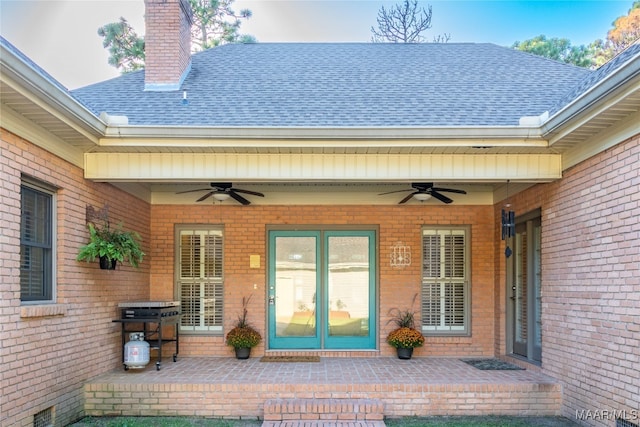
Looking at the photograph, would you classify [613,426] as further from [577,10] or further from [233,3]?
[233,3]

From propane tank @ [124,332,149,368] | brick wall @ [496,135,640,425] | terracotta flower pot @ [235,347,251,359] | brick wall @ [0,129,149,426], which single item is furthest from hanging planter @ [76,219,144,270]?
brick wall @ [496,135,640,425]

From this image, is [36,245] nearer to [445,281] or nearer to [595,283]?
[595,283]

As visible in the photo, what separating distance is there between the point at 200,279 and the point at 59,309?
3.04 meters

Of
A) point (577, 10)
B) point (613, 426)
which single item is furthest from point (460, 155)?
point (577, 10)

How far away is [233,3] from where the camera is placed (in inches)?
687

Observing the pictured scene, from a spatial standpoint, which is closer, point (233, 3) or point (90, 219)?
point (90, 219)

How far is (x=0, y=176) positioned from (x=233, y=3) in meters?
15.2

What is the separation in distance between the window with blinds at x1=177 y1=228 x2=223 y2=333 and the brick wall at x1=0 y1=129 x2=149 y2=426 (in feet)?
3.38

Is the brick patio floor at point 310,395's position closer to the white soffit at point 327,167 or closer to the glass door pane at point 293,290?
the glass door pane at point 293,290

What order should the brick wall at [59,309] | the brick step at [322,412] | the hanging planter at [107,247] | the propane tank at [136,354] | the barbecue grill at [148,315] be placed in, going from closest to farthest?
the brick wall at [59,309] → the brick step at [322,412] → the hanging planter at [107,247] → the propane tank at [136,354] → the barbecue grill at [148,315]

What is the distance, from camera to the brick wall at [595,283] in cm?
431

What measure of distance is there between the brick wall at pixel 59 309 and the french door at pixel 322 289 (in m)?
2.26

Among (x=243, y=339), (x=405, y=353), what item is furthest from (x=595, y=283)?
(x=243, y=339)

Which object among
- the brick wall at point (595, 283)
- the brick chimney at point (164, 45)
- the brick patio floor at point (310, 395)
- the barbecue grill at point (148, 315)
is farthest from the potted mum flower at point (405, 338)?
the brick chimney at point (164, 45)
